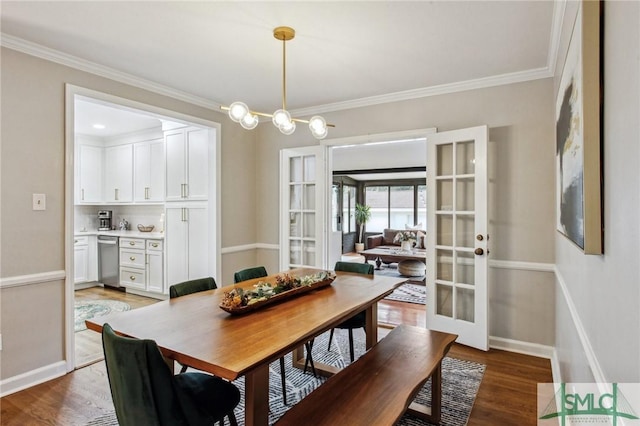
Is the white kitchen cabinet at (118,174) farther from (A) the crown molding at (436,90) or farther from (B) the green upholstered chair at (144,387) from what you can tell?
(B) the green upholstered chair at (144,387)

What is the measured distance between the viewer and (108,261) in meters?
5.84

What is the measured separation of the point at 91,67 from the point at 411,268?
5.74 metres

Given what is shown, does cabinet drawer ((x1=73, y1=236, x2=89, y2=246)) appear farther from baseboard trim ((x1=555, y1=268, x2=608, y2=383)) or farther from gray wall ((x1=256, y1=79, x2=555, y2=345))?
baseboard trim ((x1=555, y1=268, x2=608, y2=383))

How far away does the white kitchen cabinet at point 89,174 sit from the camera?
604 centimetres

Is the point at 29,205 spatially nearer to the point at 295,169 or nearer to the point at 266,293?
the point at 266,293

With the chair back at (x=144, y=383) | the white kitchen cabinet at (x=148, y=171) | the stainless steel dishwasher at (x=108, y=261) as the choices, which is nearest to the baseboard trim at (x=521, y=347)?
the chair back at (x=144, y=383)

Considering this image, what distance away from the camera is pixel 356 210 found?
1079cm

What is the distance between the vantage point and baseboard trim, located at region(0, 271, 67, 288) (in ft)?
8.54

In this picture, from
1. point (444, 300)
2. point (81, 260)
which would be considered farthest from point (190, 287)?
point (81, 260)

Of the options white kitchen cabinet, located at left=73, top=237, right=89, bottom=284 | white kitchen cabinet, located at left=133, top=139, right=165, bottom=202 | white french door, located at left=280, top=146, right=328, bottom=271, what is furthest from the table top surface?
white kitchen cabinet, located at left=73, top=237, right=89, bottom=284

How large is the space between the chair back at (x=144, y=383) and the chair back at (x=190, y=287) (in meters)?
0.97

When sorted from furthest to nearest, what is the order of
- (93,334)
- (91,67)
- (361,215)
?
(361,215) < (93,334) < (91,67)

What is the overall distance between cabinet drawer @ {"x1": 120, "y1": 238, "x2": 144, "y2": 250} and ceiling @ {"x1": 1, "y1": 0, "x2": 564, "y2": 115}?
268 cm

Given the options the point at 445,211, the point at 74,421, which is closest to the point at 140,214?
the point at 74,421
